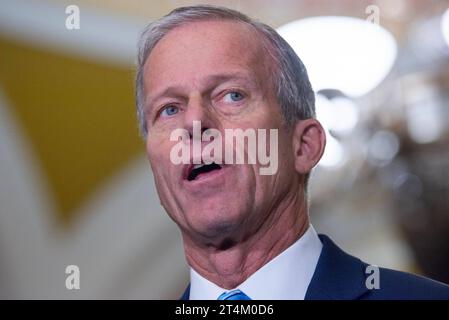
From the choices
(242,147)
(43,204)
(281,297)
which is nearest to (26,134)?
(43,204)

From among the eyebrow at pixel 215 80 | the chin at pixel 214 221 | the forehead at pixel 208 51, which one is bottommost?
the chin at pixel 214 221

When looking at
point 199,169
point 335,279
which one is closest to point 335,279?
point 335,279

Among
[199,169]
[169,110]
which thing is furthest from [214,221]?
[169,110]

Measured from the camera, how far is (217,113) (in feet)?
4.64

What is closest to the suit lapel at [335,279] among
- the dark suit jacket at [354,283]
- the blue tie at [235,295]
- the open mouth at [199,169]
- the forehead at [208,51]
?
the dark suit jacket at [354,283]

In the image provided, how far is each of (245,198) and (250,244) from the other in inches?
3.8

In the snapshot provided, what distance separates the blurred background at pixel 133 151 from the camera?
5.67 ft

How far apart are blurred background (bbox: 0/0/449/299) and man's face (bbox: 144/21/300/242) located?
30 centimetres

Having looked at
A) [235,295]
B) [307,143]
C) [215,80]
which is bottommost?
[235,295]

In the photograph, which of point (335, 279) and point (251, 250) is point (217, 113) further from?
point (335, 279)

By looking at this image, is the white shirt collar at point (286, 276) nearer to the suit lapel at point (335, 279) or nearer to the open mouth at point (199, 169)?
the suit lapel at point (335, 279)

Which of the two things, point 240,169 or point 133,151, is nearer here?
point 240,169

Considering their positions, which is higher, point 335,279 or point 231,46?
point 231,46

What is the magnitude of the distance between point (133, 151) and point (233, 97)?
16.0 inches
